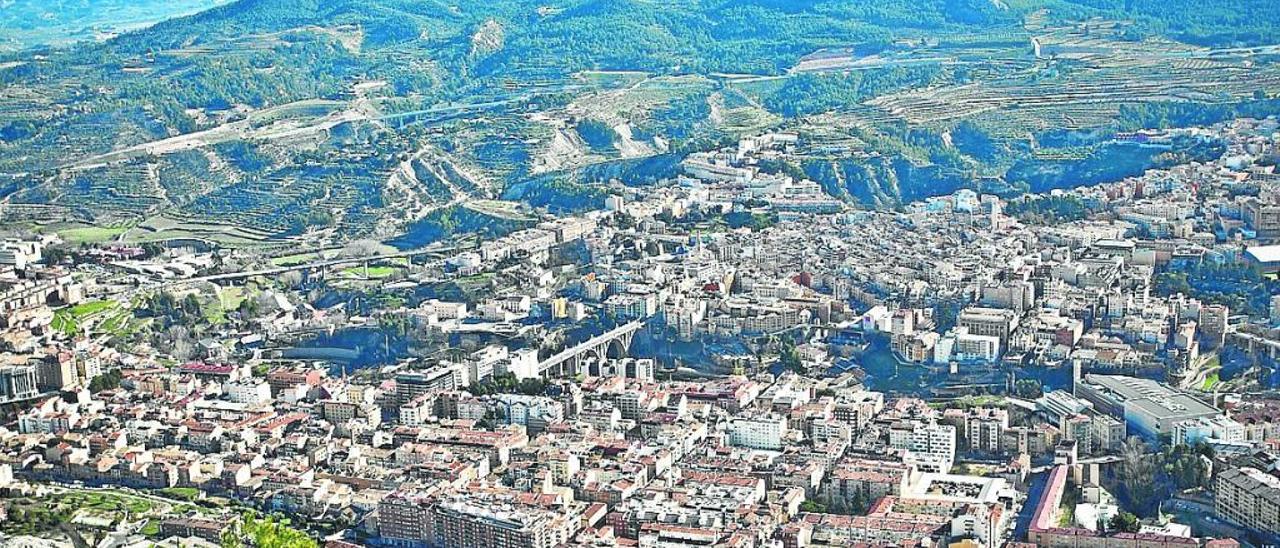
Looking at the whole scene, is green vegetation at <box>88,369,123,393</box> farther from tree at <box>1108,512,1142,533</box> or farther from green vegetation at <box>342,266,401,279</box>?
tree at <box>1108,512,1142,533</box>

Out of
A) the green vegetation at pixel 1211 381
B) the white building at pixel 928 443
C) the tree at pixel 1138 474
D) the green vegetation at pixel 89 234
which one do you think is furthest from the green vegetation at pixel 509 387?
the green vegetation at pixel 89 234

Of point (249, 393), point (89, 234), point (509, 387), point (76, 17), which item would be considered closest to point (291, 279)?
point (89, 234)

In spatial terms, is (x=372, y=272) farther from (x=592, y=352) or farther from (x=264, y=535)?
→ (x=264, y=535)

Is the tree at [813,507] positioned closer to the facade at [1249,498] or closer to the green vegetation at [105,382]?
the facade at [1249,498]

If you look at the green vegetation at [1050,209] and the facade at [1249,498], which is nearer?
the facade at [1249,498]

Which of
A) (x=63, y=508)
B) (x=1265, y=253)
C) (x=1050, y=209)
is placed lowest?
(x=63, y=508)

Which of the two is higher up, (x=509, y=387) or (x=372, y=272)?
(x=372, y=272)

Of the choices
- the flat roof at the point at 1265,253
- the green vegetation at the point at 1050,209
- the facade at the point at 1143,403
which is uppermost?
the green vegetation at the point at 1050,209

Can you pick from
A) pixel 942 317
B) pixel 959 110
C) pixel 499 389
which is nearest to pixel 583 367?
pixel 499 389
